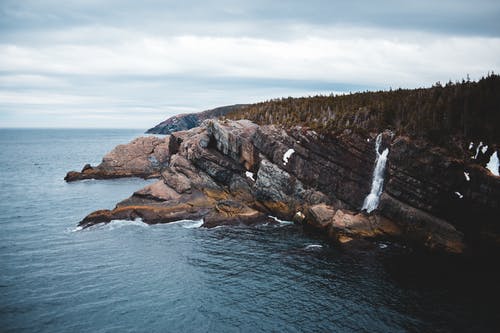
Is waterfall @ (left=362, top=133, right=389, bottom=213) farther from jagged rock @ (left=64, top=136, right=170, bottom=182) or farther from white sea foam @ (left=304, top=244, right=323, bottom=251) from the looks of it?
jagged rock @ (left=64, top=136, right=170, bottom=182)

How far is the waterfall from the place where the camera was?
50516 mm


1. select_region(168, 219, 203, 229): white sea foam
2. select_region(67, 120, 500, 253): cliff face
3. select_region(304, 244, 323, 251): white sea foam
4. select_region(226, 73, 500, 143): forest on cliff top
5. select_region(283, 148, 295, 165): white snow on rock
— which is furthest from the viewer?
select_region(283, 148, 295, 165): white snow on rock

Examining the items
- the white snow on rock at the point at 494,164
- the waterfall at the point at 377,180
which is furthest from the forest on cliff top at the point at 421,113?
the waterfall at the point at 377,180

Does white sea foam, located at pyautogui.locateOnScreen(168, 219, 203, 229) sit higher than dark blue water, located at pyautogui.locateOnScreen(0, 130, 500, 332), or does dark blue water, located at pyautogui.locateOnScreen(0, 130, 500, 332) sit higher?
white sea foam, located at pyautogui.locateOnScreen(168, 219, 203, 229)

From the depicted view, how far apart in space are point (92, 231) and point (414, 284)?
41.4 meters

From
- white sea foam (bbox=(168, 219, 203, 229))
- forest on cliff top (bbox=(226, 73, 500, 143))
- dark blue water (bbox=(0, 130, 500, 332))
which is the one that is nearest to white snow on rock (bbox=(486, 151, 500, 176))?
forest on cliff top (bbox=(226, 73, 500, 143))

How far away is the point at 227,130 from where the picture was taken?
66688mm

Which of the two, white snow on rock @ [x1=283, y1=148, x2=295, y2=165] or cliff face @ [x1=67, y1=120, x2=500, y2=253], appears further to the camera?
white snow on rock @ [x1=283, y1=148, x2=295, y2=165]

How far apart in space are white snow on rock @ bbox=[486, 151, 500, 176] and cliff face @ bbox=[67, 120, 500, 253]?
615mm

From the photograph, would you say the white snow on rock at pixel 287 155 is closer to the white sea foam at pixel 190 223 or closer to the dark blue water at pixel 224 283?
the dark blue water at pixel 224 283

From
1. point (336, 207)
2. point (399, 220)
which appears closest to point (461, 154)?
point (399, 220)

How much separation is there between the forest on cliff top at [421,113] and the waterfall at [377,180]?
3236 mm

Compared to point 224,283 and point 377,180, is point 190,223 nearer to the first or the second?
point 224,283

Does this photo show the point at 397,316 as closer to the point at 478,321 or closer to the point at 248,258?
the point at 478,321
